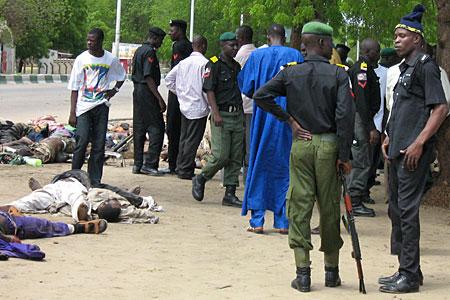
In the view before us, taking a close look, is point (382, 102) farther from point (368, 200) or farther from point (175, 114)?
point (175, 114)

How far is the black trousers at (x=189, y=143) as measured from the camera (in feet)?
48.3

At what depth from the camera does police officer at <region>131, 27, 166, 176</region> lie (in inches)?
597

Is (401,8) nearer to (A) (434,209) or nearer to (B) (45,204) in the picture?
(A) (434,209)

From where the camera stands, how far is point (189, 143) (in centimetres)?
1480

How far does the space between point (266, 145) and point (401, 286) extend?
270cm

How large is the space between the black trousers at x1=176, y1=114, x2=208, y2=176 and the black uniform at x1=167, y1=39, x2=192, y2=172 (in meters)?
0.59

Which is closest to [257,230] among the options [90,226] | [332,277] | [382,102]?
[90,226]

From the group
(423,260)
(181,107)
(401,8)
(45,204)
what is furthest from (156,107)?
(401,8)

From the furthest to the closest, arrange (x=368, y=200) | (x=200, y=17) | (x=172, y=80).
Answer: (x=200, y=17) < (x=172, y=80) < (x=368, y=200)

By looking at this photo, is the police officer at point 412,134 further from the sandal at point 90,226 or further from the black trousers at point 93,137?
the black trousers at point 93,137

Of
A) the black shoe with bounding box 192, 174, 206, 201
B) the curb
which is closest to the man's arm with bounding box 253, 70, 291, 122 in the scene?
the black shoe with bounding box 192, 174, 206, 201

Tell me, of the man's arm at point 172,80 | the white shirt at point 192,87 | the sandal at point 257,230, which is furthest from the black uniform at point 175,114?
the sandal at point 257,230

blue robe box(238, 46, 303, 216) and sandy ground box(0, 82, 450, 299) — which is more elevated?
blue robe box(238, 46, 303, 216)

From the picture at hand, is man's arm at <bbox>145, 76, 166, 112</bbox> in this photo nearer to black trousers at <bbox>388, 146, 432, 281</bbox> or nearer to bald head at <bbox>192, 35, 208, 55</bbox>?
bald head at <bbox>192, 35, 208, 55</bbox>
